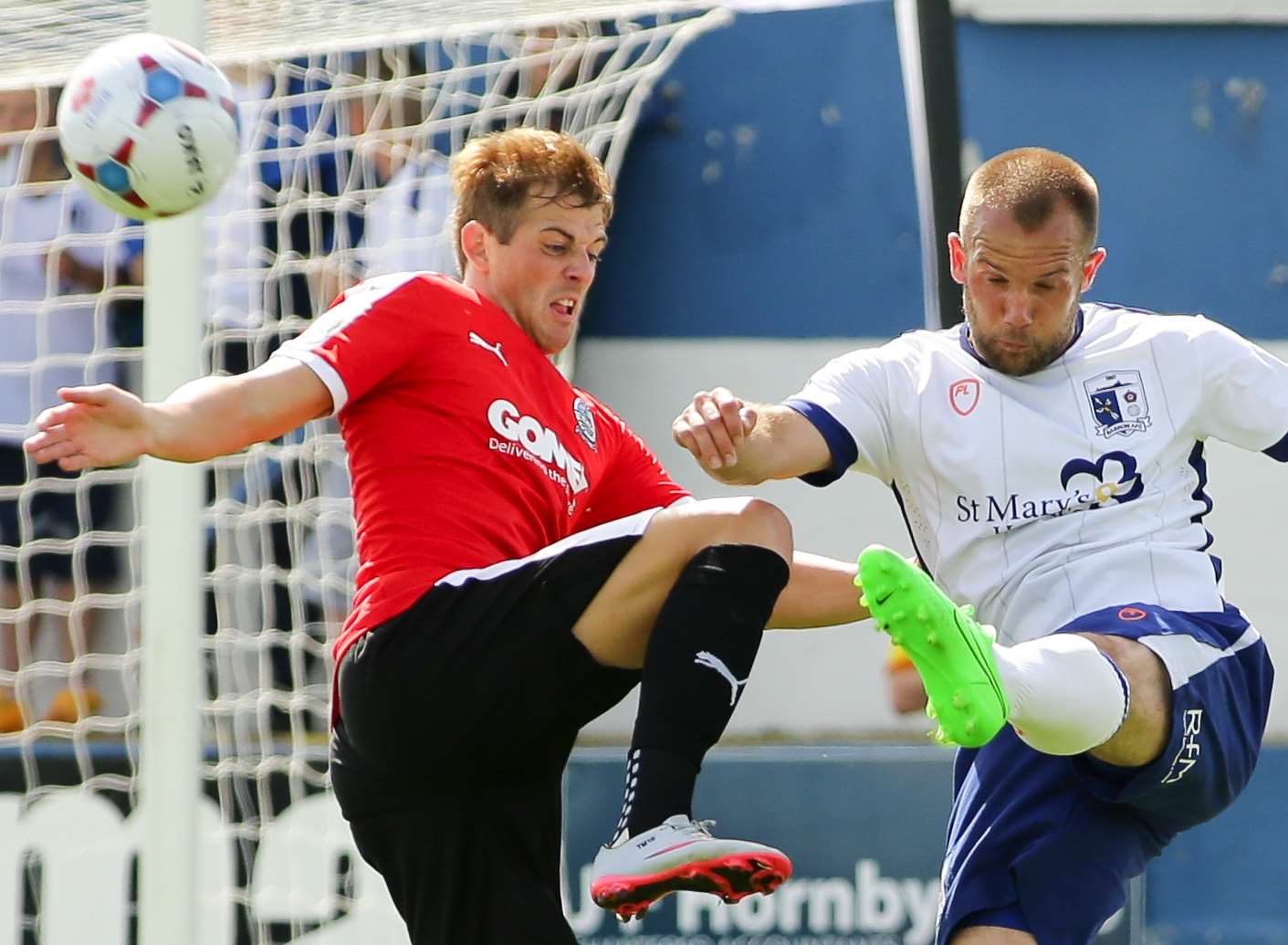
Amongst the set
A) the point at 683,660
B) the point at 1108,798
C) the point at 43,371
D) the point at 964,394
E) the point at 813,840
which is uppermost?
the point at 43,371

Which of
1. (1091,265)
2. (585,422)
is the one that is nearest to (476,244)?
(585,422)

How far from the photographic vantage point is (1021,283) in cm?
315

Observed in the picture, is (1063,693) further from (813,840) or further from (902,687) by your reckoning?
(902,687)

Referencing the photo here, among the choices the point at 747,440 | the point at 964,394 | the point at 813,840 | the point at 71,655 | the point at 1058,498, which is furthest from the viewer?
the point at 71,655

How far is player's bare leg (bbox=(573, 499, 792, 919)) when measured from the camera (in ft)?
8.64

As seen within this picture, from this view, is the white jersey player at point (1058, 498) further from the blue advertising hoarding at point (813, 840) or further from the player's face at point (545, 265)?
the blue advertising hoarding at point (813, 840)

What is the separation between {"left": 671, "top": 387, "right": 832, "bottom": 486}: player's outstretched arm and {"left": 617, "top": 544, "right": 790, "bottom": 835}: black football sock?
160 mm

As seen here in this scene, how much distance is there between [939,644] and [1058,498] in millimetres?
580

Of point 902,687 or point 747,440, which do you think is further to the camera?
point 902,687

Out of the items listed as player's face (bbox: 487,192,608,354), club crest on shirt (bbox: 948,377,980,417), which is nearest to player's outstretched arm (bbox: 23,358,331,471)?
player's face (bbox: 487,192,608,354)

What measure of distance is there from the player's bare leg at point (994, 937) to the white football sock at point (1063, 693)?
368 millimetres

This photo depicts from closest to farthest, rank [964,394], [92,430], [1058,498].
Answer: [92,430]
[1058,498]
[964,394]

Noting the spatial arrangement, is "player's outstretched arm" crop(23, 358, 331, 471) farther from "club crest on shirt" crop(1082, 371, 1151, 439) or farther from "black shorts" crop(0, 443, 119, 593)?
"black shorts" crop(0, 443, 119, 593)

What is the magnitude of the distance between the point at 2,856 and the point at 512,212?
3031mm
